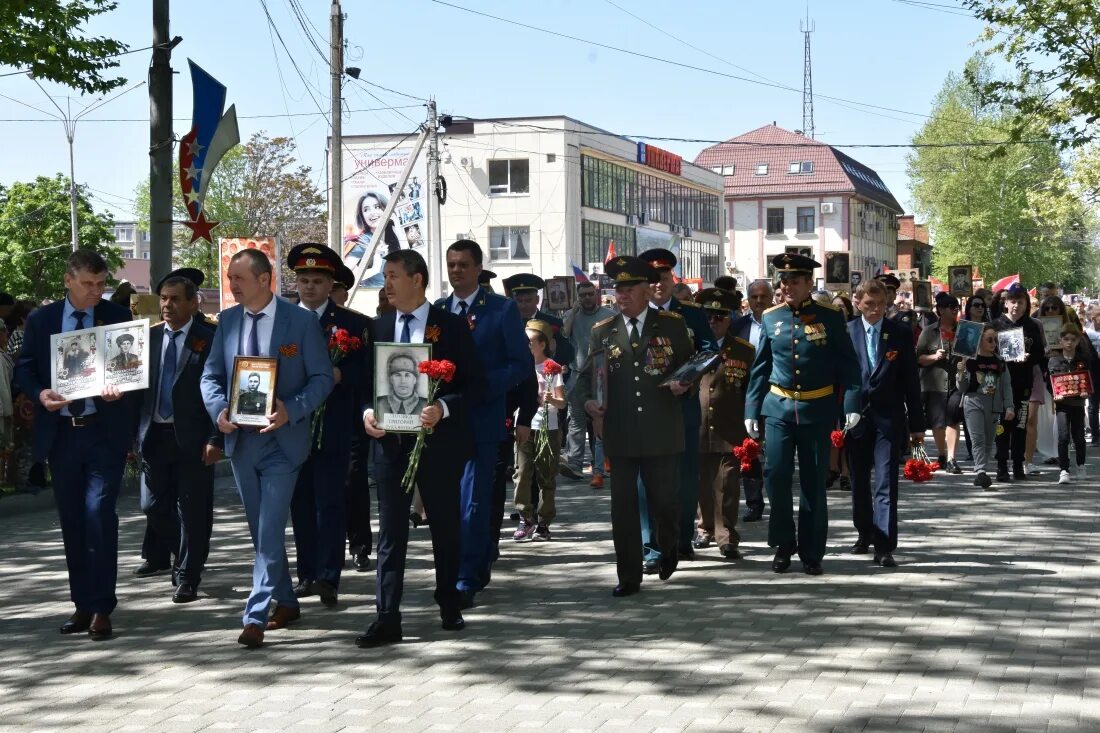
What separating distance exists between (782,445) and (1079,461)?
7529 millimetres

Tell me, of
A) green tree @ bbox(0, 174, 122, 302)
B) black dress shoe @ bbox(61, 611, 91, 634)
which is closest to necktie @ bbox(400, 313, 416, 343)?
black dress shoe @ bbox(61, 611, 91, 634)

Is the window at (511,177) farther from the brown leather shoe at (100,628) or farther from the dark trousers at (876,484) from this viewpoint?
the brown leather shoe at (100,628)

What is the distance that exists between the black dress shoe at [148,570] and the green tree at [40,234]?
74.4 m

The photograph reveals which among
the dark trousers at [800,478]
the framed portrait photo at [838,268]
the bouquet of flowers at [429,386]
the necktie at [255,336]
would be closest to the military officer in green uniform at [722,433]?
the dark trousers at [800,478]

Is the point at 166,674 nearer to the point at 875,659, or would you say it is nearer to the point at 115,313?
the point at 115,313

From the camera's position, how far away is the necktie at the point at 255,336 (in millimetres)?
7883

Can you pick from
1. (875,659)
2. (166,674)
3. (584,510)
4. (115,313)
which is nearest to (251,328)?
(115,313)

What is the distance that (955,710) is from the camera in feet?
20.5

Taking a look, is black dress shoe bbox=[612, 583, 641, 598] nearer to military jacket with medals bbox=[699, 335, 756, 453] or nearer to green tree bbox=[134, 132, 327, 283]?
military jacket with medals bbox=[699, 335, 756, 453]

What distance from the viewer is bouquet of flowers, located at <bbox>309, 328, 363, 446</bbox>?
9133 mm

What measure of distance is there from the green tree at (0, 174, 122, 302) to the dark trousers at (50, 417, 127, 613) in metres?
76.5

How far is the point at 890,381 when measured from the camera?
1064cm

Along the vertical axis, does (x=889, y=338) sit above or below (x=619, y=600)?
above

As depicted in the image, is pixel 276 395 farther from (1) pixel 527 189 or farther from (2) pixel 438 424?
(1) pixel 527 189
